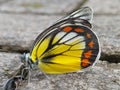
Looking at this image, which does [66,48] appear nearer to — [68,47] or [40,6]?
[68,47]

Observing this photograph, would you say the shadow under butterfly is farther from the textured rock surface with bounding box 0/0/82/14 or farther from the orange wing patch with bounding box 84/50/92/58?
the textured rock surface with bounding box 0/0/82/14

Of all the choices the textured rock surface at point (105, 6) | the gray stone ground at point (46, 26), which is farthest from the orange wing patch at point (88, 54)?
the textured rock surface at point (105, 6)

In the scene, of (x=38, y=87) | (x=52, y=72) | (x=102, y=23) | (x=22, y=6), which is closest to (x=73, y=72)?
(x=52, y=72)

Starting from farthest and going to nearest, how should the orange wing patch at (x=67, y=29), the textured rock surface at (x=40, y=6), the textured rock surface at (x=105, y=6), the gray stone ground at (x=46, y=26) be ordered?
the textured rock surface at (x=40, y=6) → the textured rock surface at (x=105, y=6) → the orange wing patch at (x=67, y=29) → the gray stone ground at (x=46, y=26)

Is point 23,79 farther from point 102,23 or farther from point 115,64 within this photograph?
point 102,23

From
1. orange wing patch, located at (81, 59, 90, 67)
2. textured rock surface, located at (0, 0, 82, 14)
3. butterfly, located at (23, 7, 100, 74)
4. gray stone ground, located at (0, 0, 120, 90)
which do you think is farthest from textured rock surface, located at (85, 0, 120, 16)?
orange wing patch, located at (81, 59, 90, 67)

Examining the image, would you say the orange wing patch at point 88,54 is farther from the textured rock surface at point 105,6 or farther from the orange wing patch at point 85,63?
the textured rock surface at point 105,6
